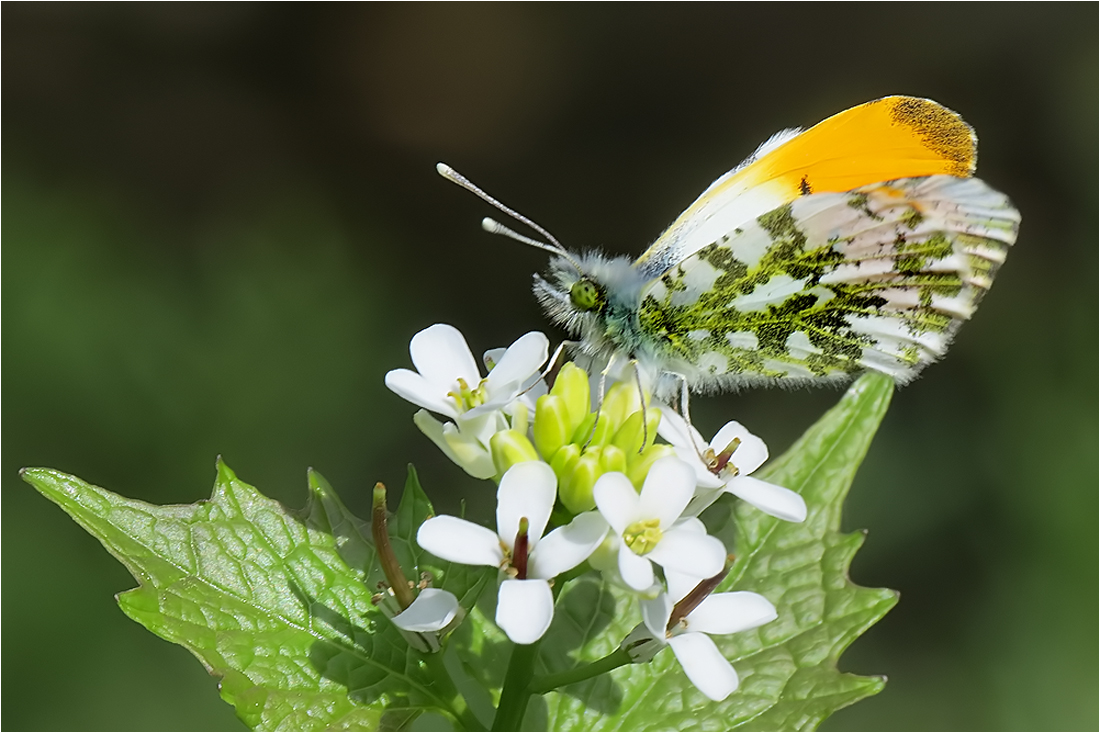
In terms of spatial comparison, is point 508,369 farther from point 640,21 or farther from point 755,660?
point 640,21

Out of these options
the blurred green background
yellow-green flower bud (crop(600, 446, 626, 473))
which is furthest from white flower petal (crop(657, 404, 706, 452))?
the blurred green background

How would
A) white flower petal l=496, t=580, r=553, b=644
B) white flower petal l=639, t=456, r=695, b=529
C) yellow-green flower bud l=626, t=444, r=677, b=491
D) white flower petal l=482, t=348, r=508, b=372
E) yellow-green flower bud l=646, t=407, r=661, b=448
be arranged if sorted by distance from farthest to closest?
1. white flower petal l=482, t=348, r=508, b=372
2. yellow-green flower bud l=646, t=407, r=661, b=448
3. yellow-green flower bud l=626, t=444, r=677, b=491
4. white flower petal l=639, t=456, r=695, b=529
5. white flower petal l=496, t=580, r=553, b=644

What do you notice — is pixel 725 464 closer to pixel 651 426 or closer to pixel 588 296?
pixel 651 426

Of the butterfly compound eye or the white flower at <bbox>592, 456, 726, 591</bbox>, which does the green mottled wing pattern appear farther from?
the white flower at <bbox>592, 456, 726, 591</bbox>

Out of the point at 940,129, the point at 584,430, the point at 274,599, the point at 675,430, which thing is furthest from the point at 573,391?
the point at 940,129

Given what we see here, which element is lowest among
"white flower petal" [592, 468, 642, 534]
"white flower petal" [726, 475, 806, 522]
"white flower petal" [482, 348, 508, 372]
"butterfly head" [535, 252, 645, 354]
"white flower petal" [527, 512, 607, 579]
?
"white flower petal" [527, 512, 607, 579]

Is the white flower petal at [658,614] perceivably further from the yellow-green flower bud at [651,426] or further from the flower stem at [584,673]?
the yellow-green flower bud at [651,426]
